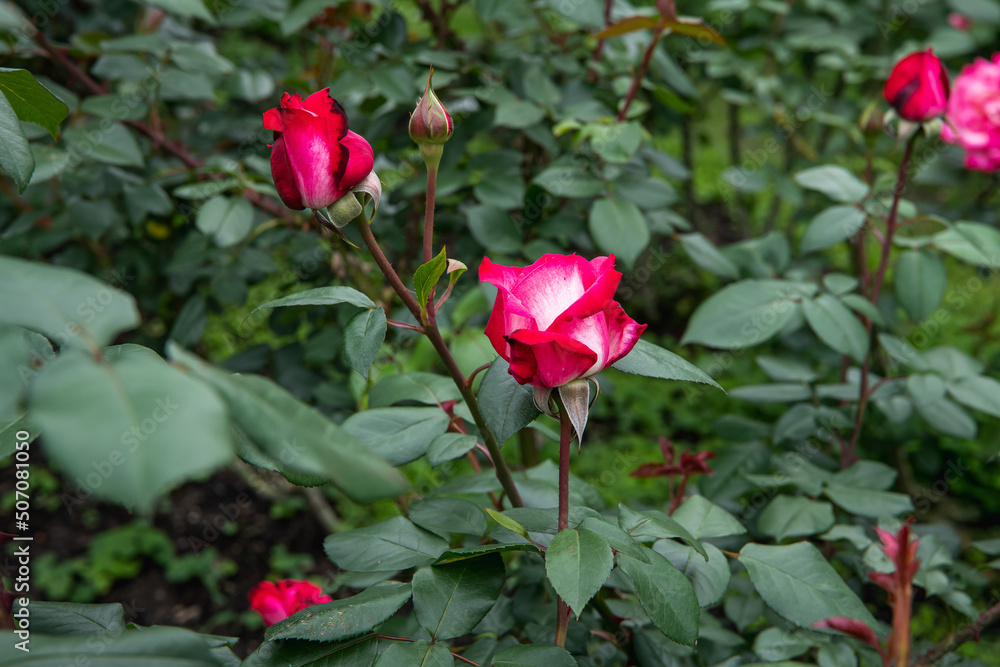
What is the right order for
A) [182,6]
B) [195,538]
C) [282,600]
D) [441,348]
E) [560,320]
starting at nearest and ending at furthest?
[560,320], [441,348], [282,600], [182,6], [195,538]

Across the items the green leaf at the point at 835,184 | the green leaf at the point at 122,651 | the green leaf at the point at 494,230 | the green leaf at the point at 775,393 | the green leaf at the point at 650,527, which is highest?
the green leaf at the point at 122,651

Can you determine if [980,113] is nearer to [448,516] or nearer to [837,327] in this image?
[837,327]

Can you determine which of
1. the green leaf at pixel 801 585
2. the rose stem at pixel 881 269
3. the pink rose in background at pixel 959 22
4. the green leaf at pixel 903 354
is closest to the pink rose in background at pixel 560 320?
the green leaf at pixel 801 585

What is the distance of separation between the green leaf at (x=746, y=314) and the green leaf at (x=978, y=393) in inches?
10.4

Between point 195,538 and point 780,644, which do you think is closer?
point 780,644

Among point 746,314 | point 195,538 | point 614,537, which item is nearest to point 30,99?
point 614,537

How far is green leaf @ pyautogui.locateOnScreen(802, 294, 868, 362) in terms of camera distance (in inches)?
38.1

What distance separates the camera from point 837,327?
0.98m

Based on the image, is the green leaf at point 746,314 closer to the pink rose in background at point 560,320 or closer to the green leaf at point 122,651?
the pink rose in background at point 560,320

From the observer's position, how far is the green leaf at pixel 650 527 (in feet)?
1.91

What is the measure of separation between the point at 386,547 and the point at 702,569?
1.02 ft

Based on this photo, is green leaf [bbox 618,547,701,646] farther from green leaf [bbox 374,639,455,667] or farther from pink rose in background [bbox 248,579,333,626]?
pink rose in background [bbox 248,579,333,626]

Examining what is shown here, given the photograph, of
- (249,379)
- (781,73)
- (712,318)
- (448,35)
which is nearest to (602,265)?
(249,379)

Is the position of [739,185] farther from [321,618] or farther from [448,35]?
[321,618]
